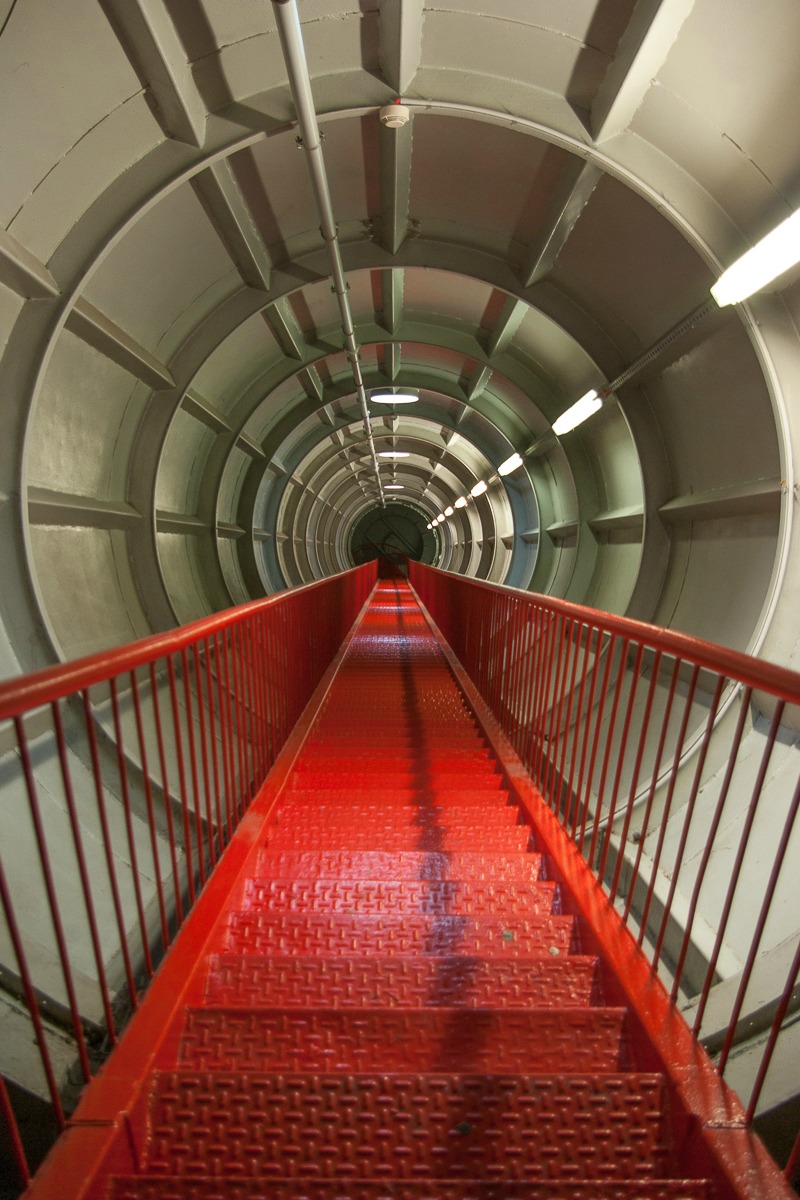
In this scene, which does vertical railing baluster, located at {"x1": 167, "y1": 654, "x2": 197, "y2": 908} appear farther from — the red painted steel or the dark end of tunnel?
the dark end of tunnel

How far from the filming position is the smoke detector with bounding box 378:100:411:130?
4.59m

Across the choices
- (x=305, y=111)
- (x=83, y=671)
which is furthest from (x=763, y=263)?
(x=83, y=671)

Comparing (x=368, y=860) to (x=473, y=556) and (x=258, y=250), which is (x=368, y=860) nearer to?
(x=258, y=250)

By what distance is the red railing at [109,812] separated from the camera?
2166 millimetres

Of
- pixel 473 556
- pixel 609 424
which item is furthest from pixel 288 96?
pixel 473 556

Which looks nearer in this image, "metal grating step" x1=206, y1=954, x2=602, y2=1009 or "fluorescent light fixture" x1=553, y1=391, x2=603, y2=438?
"metal grating step" x1=206, y1=954, x2=602, y2=1009

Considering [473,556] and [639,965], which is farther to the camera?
[473,556]

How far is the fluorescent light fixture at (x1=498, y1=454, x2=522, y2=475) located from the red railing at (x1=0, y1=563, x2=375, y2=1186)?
5.73 metres

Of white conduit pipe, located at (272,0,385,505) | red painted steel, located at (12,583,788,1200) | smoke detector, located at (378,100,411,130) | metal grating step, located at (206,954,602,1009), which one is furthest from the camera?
smoke detector, located at (378,100,411,130)

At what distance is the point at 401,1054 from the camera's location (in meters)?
2.28

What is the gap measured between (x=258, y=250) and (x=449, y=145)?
1.94 meters

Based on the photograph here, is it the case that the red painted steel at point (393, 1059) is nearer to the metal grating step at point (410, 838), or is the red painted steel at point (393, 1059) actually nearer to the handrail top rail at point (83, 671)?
the metal grating step at point (410, 838)

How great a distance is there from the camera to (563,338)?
8086mm

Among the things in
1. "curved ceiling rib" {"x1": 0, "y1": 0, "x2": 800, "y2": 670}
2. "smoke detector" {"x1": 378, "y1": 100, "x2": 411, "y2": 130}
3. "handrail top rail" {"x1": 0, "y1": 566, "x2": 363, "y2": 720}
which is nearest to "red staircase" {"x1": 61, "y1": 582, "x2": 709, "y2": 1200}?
"handrail top rail" {"x1": 0, "y1": 566, "x2": 363, "y2": 720}
